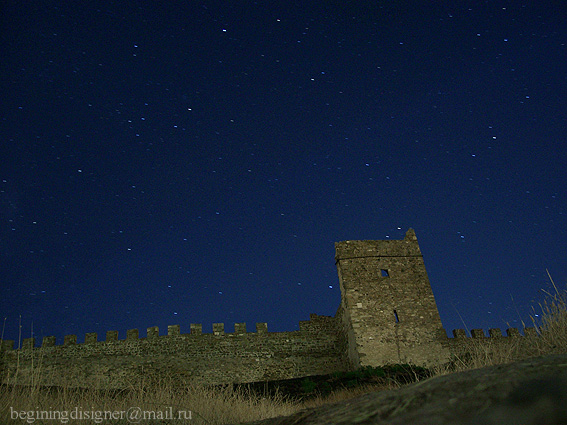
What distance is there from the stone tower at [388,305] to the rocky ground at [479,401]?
1362cm

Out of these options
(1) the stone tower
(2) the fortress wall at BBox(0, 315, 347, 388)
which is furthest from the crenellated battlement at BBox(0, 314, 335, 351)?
(1) the stone tower

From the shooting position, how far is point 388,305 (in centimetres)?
1568

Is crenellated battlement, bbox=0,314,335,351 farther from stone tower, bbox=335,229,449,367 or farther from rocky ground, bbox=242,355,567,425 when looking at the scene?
rocky ground, bbox=242,355,567,425

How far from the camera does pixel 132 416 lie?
4820 mm

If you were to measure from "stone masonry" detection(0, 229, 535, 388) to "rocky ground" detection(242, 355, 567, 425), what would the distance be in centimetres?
1385

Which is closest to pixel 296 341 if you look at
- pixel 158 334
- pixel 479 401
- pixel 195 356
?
pixel 195 356

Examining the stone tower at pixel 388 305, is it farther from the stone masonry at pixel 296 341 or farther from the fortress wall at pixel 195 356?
the fortress wall at pixel 195 356

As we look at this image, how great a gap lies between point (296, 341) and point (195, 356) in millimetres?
4440

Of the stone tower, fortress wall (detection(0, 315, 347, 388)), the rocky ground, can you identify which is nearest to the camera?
the rocky ground

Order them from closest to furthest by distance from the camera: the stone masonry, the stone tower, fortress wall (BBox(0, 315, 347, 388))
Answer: the stone tower → the stone masonry → fortress wall (BBox(0, 315, 347, 388))

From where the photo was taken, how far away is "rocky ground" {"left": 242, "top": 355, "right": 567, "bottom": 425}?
4.14ft

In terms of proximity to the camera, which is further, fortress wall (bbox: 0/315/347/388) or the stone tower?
fortress wall (bbox: 0/315/347/388)

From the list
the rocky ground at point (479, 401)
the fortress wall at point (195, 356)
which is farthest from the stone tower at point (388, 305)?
the rocky ground at point (479, 401)

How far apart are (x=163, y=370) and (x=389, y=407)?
17.0 meters
